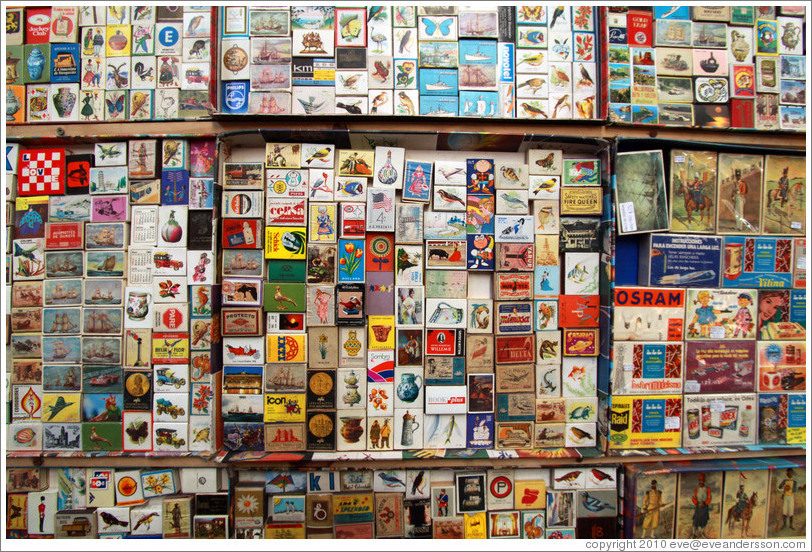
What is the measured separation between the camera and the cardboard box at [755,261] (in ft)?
7.77

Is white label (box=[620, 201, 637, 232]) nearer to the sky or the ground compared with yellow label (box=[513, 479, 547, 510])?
nearer to the sky

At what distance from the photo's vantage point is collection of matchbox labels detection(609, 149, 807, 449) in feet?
7.63

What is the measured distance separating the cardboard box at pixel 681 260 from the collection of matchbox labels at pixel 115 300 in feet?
8.58

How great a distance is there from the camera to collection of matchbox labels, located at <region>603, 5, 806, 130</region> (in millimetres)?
2350

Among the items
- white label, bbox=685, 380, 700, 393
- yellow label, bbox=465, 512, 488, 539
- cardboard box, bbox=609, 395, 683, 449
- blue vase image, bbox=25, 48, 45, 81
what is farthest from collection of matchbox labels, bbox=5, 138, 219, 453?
white label, bbox=685, 380, 700, 393

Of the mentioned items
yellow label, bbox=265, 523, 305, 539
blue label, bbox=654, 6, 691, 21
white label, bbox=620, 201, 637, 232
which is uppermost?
blue label, bbox=654, 6, 691, 21

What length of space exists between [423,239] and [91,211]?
2012 millimetres

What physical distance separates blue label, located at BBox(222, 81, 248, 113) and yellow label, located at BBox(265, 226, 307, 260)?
0.74 metres

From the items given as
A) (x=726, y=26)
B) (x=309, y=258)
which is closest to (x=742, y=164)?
(x=726, y=26)

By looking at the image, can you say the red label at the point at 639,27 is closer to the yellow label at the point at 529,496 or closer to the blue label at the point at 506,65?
the blue label at the point at 506,65

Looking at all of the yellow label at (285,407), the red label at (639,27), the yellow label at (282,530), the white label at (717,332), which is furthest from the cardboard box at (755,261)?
the yellow label at (282,530)

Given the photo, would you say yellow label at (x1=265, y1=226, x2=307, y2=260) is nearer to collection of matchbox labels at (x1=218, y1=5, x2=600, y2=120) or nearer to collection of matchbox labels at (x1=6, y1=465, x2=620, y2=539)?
collection of matchbox labels at (x1=218, y1=5, x2=600, y2=120)

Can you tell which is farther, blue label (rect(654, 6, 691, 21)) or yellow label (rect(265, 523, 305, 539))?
blue label (rect(654, 6, 691, 21))

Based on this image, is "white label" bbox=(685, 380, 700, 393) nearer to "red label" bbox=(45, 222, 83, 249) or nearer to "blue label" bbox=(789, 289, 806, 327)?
"blue label" bbox=(789, 289, 806, 327)
